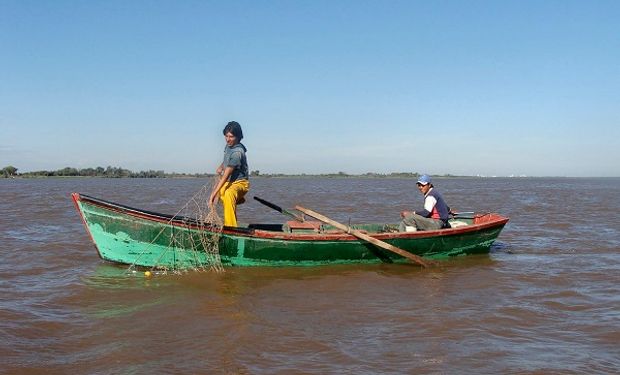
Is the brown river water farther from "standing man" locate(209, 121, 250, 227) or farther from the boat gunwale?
"standing man" locate(209, 121, 250, 227)

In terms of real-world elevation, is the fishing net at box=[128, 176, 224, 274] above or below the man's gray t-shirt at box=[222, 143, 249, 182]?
below

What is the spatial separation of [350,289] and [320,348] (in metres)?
2.61

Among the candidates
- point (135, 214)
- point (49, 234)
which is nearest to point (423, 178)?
point (135, 214)

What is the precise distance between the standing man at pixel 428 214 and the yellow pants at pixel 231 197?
3.21m

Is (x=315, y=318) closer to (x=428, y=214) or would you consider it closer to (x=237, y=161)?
(x=237, y=161)

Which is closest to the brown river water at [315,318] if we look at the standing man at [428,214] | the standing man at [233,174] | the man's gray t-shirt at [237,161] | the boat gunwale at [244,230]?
the boat gunwale at [244,230]

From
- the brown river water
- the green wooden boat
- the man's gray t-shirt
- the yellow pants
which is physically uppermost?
the man's gray t-shirt

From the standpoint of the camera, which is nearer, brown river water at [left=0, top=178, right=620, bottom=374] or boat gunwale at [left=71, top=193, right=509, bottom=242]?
brown river water at [left=0, top=178, right=620, bottom=374]

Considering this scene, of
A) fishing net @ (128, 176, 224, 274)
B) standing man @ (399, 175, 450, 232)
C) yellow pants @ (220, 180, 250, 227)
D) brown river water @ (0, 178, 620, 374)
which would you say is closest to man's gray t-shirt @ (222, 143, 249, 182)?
yellow pants @ (220, 180, 250, 227)

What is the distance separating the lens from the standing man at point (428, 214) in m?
9.82

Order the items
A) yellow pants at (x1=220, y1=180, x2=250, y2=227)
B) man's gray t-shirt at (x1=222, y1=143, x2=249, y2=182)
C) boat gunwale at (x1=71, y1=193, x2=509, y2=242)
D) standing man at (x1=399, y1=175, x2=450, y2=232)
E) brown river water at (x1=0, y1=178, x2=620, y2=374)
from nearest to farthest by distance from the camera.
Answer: brown river water at (x1=0, y1=178, x2=620, y2=374) < boat gunwale at (x1=71, y1=193, x2=509, y2=242) < man's gray t-shirt at (x1=222, y1=143, x2=249, y2=182) < yellow pants at (x1=220, y1=180, x2=250, y2=227) < standing man at (x1=399, y1=175, x2=450, y2=232)

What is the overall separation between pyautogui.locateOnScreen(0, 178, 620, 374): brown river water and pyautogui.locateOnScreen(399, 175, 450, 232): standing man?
2.61 feet

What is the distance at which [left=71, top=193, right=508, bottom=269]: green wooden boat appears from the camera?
26.7 ft

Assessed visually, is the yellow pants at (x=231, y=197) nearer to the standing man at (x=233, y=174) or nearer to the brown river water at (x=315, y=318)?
the standing man at (x=233, y=174)
